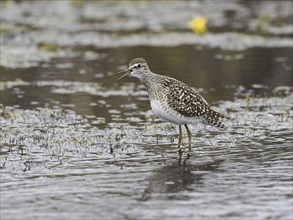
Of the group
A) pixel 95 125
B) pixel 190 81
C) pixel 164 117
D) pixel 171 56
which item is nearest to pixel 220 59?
pixel 171 56

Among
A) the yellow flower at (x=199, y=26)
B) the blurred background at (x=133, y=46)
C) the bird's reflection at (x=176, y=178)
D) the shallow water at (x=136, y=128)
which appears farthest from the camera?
the yellow flower at (x=199, y=26)

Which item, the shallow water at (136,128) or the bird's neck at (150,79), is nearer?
the shallow water at (136,128)

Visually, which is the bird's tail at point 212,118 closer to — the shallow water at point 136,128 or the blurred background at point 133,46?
the shallow water at point 136,128

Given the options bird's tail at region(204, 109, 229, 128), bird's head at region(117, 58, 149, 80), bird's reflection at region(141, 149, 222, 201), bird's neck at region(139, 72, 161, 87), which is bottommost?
bird's reflection at region(141, 149, 222, 201)

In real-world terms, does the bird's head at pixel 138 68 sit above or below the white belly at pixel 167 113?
above

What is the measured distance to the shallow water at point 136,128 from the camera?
941 centimetres

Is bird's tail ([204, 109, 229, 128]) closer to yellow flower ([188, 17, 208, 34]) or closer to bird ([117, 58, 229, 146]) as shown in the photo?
bird ([117, 58, 229, 146])

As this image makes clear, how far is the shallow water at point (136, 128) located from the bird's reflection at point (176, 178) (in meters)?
0.01

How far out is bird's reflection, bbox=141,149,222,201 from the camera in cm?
972

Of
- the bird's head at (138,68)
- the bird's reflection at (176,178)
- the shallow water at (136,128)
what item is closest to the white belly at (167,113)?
the shallow water at (136,128)

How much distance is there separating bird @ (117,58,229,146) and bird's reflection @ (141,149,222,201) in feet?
2.47

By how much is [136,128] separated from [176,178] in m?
3.37

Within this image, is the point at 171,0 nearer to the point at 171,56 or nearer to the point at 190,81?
the point at 171,56

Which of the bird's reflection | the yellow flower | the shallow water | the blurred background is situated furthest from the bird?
the yellow flower
